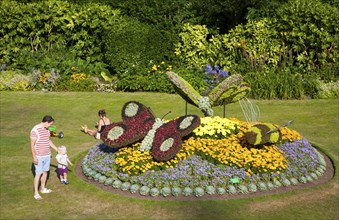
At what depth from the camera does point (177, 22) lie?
71.9 feet

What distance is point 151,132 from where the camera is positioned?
1142 cm

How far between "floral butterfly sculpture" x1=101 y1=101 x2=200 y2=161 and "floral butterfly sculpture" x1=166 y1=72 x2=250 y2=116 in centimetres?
70

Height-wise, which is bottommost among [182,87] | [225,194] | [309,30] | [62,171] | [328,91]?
[225,194]

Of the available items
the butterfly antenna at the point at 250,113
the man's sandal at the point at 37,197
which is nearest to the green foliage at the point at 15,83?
the butterfly antenna at the point at 250,113

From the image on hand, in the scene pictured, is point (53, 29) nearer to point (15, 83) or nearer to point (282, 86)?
point (15, 83)

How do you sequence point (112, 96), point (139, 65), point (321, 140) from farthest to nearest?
point (139, 65) < point (112, 96) < point (321, 140)

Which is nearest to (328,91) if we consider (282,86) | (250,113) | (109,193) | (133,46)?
(282,86)

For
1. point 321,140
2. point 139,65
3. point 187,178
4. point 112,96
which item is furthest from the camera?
point 139,65

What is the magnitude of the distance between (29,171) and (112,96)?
7.83 metres

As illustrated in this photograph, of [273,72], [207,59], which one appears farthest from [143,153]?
[207,59]

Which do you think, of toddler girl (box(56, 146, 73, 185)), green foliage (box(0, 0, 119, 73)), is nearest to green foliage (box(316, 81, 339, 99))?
green foliage (box(0, 0, 119, 73))

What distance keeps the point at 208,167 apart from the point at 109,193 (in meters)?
2.07

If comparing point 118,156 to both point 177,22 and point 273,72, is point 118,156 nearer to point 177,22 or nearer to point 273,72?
point 273,72

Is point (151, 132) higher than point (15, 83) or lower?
lower
